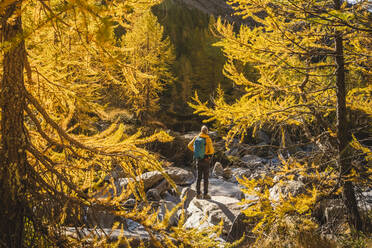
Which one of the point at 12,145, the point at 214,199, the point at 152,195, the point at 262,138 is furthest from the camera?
the point at 262,138

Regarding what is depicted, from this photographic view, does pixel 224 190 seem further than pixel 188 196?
Yes

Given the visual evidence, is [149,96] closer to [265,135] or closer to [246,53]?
[265,135]

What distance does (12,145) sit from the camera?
5.99ft

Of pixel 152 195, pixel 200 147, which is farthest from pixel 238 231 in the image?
pixel 152 195

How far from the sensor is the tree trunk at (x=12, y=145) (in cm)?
179

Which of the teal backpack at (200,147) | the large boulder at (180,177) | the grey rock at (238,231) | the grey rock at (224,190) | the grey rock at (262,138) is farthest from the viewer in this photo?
the grey rock at (262,138)

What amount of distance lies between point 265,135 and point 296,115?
53.7 feet

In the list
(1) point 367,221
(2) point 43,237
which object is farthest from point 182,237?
(1) point 367,221

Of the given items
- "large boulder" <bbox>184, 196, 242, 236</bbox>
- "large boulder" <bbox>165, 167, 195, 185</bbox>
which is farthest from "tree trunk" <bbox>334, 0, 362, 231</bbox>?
"large boulder" <bbox>165, 167, 195, 185</bbox>

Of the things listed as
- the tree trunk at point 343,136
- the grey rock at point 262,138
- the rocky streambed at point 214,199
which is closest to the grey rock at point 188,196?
the rocky streambed at point 214,199

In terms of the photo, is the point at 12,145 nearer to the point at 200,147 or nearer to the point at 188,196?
the point at 200,147

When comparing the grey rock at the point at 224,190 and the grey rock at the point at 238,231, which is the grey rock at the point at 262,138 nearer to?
the grey rock at the point at 224,190

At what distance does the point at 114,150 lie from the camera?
2.17 meters

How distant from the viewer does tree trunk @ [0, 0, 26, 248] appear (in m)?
1.79
